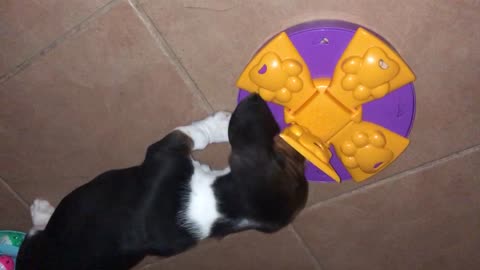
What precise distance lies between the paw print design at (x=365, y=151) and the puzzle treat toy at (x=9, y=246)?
1.16 m

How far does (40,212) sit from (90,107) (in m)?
0.46

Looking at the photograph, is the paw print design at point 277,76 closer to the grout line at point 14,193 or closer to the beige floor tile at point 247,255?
the beige floor tile at point 247,255

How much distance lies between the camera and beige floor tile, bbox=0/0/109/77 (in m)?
1.29

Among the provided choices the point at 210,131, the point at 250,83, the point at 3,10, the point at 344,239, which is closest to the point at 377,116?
the point at 250,83

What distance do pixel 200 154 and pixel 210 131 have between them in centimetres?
17

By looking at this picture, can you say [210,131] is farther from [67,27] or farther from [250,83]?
[67,27]

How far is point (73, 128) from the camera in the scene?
1543 millimetres

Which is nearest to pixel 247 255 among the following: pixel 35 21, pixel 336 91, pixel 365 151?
pixel 365 151

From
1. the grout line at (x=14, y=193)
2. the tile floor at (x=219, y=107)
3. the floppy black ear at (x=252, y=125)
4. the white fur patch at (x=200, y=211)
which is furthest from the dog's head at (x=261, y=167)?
the grout line at (x=14, y=193)

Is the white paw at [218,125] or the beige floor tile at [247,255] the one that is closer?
the white paw at [218,125]

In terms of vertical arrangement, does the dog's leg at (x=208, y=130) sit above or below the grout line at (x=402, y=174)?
above

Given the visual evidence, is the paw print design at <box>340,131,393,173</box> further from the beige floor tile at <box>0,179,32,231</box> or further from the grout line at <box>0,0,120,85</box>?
the beige floor tile at <box>0,179,32,231</box>

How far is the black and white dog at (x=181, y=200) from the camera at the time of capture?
3.98ft

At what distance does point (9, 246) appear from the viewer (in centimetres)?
175
